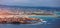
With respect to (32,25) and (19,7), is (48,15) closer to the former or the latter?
(32,25)

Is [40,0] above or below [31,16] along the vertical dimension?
above

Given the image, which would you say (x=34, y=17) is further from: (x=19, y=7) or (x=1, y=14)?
(x=1, y=14)

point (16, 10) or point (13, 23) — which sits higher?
point (16, 10)

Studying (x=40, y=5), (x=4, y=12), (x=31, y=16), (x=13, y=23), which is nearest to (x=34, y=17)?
(x=31, y=16)

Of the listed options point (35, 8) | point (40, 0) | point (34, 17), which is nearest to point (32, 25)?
point (34, 17)

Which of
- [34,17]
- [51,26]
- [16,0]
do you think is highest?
[16,0]

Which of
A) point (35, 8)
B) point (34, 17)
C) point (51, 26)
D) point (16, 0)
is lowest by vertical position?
point (51, 26)

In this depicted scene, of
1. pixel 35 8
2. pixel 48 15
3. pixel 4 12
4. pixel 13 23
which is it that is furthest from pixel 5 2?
pixel 48 15

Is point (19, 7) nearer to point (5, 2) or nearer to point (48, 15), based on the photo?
point (5, 2)
